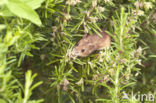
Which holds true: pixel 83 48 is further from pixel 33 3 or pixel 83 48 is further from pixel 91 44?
pixel 33 3

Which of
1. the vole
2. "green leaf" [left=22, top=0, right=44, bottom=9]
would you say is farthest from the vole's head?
"green leaf" [left=22, top=0, right=44, bottom=9]

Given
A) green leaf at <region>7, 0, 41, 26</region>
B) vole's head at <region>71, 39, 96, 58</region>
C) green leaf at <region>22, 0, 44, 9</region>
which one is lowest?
vole's head at <region>71, 39, 96, 58</region>

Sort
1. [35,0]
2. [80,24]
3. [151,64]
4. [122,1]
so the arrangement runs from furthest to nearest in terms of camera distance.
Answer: [151,64] → [122,1] → [80,24] → [35,0]

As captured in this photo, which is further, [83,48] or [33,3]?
[83,48]

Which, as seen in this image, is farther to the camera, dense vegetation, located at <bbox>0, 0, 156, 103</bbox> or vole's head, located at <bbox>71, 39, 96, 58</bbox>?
vole's head, located at <bbox>71, 39, 96, 58</bbox>

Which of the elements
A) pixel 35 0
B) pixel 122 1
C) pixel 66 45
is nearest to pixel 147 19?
pixel 122 1

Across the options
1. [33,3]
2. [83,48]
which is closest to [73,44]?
[83,48]

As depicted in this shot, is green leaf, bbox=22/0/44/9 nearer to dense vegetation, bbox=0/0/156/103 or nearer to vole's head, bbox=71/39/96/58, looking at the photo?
dense vegetation, bbox=0/0/156/103

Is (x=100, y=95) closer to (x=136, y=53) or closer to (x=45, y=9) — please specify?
(x=136, y=53)
